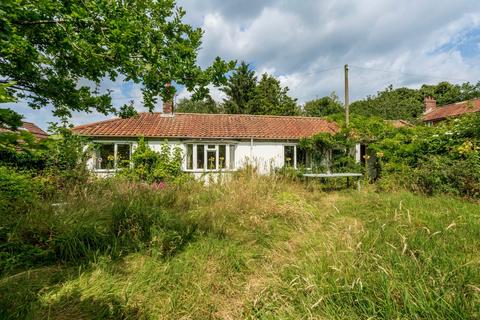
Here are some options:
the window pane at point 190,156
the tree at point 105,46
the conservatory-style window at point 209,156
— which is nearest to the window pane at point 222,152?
the conservatory-style window at point 209,156

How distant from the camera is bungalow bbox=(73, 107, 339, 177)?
1367 centimetres

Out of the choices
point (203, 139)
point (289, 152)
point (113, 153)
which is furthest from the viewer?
point (289, 152)

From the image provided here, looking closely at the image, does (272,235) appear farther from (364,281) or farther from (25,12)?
(25,12)

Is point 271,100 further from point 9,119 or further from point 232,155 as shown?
point 9,119

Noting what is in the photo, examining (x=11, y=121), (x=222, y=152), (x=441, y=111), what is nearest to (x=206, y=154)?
(x=222, y=152)

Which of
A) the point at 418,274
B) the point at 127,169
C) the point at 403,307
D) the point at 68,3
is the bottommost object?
the point at 403,307

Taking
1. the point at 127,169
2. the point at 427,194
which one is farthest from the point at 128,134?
the point at 427,194

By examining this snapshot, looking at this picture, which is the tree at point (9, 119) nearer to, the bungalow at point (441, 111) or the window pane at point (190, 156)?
the window pane at point (190, 156)

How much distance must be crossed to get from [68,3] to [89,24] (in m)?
0.26

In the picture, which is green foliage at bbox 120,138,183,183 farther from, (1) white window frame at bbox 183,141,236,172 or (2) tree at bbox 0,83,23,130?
(2) tree at bbox 0,83,23,130

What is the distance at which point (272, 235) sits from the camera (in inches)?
175

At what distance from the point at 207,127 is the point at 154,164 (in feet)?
14.3

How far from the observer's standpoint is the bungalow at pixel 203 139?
13672mm

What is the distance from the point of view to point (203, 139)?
14500mm
